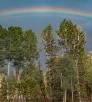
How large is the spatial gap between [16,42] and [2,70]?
188 inches

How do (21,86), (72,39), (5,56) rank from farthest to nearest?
(72,39)
(5,56)
(21,86)

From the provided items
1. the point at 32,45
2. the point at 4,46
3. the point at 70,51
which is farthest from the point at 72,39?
the point at 4,46

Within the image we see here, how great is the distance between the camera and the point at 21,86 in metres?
57.1

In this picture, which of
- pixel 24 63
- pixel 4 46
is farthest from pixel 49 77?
pixel 4 46

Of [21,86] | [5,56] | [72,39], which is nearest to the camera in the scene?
[21,86]

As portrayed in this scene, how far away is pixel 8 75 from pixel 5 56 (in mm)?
3658

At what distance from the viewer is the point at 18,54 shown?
62750 mm

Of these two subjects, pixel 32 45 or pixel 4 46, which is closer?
pixel 4 46

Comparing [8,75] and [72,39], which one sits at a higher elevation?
[72,39]

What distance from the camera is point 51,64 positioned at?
65750 millimetres

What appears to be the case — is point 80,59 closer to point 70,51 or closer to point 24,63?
point 70,51

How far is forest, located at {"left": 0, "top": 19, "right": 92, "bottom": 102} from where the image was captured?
61.3 meters

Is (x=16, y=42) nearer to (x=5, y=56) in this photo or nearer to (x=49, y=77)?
(x=5, y=56)

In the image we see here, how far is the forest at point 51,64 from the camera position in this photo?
201ft
